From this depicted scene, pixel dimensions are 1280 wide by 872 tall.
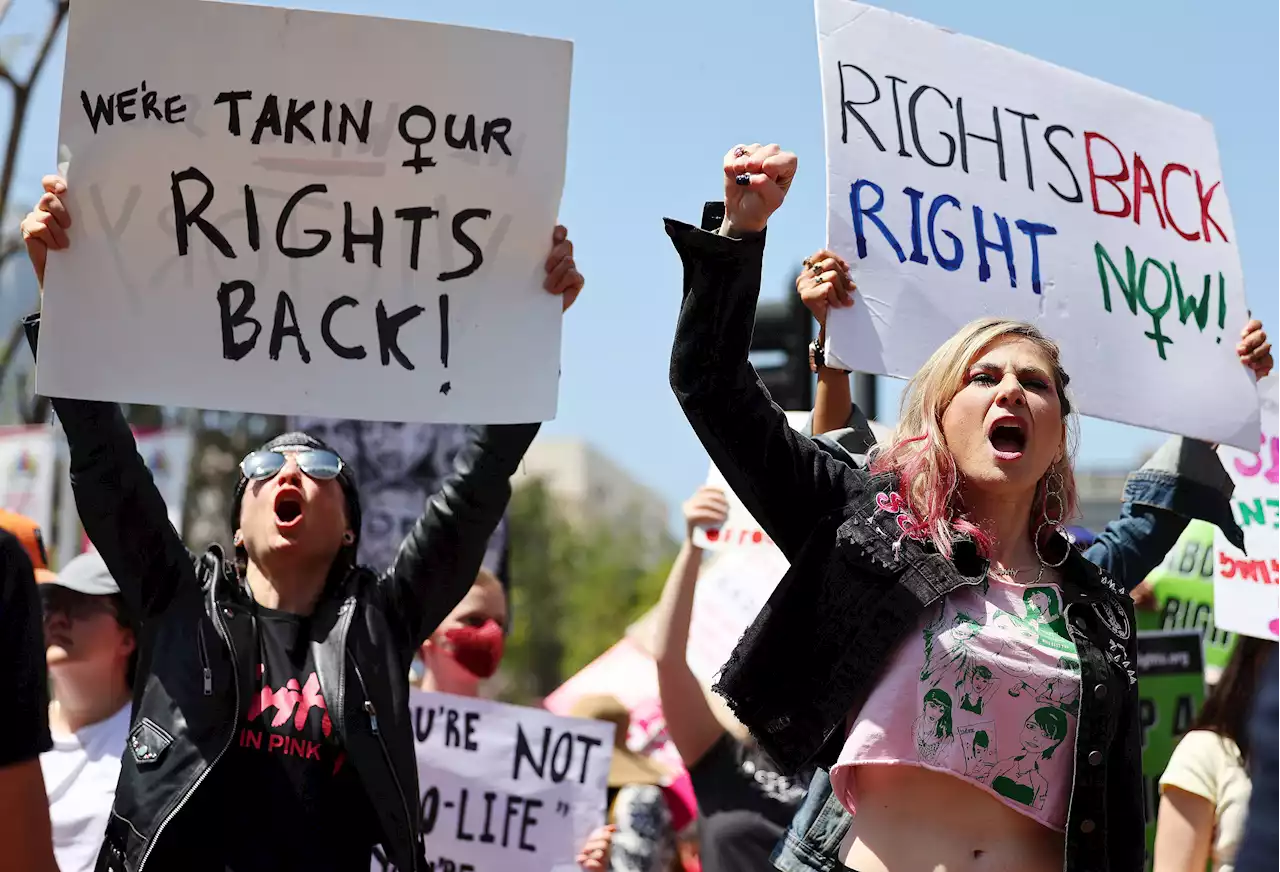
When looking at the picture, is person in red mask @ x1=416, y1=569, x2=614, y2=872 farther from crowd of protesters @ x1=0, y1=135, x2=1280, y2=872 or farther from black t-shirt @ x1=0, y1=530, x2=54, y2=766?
black t-shirt @ x1=0, y1=530, x2=54, y2=766

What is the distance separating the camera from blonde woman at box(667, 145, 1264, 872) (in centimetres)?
242

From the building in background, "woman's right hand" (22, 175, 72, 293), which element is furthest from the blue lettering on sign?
the building in background

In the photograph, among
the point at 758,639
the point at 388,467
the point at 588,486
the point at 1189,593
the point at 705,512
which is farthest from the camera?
the point at 588,486

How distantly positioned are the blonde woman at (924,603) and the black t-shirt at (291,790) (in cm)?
96

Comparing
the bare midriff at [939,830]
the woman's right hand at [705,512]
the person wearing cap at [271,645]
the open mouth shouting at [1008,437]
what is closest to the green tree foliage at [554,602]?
the woman's right hand at [705,512]

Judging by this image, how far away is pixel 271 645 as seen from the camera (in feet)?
10.6

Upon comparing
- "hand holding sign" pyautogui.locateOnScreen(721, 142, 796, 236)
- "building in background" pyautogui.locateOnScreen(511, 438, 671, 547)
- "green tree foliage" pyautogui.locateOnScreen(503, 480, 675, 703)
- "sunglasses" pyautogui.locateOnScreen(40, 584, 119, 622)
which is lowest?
"sunglasses" pyautogui.locateOnScreen(40, 584, 119, 622)

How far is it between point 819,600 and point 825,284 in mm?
1040

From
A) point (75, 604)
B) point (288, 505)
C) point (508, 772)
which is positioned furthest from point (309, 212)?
point (508, 772)

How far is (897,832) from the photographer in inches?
95.0

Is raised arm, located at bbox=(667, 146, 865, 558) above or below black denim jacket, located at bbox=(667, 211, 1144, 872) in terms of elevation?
above

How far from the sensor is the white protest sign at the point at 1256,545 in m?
4.50

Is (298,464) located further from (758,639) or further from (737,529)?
(737,529)

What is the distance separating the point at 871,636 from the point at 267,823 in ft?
4.24
